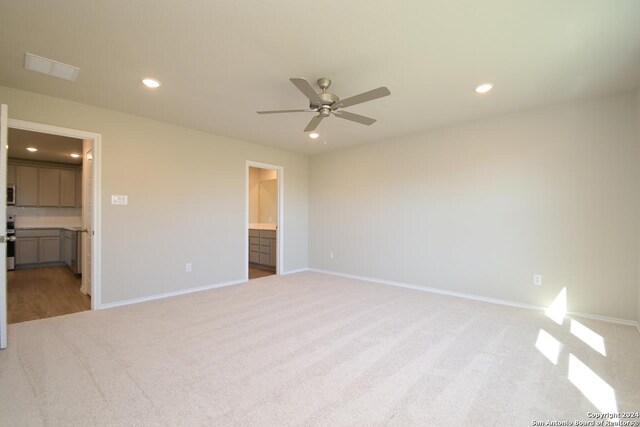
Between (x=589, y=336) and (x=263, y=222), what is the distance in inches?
252

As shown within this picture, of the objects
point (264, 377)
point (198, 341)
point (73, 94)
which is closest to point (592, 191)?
point (264, 377)

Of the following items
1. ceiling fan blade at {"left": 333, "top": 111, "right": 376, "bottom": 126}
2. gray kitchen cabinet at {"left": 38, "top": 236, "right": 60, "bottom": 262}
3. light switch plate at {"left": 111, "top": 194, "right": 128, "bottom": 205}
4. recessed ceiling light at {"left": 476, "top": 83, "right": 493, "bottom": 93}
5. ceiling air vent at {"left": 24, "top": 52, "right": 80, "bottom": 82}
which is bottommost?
gray kitchen cabinet at {"left": 38, "top": 236, "right": 60, "bottom": 262}

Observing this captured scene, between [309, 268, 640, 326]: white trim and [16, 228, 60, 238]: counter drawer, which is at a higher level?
[16, 228, 60, 238]: counter drawer

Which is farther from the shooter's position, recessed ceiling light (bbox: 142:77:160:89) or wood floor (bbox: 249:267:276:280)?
wood floor (bbox: 249:267:276:280)

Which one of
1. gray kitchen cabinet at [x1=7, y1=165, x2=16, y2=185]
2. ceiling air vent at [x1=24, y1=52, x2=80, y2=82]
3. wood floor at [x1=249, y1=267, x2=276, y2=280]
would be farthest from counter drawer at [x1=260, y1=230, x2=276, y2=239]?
gray kitchen cabinet at [x1=7, y1=165, x2=16, y2=185]

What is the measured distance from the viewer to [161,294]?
402cm

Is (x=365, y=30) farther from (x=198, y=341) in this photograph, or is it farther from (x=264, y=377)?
(x=198, y=341)

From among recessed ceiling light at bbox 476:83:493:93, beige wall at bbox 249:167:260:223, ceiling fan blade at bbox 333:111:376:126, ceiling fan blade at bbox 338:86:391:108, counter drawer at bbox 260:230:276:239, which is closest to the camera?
ceiling fan blade at bbox 338:86:391:108

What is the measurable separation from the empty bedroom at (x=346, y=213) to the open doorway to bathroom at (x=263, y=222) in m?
0.36

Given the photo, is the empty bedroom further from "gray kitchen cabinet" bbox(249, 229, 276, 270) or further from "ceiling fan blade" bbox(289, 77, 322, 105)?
"gray kitchen cabinet" bbox(249, 229, 276, 270)

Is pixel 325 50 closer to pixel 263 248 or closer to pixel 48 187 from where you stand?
pixel 263 248

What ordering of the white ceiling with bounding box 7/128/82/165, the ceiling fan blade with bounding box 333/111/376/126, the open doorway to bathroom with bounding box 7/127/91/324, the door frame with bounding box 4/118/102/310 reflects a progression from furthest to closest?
1. the open doorway to bathroom with bounding box 7/127/91/324
2. the white ceiling with bounding box 7/128/82/165
3. the door frame with bounding box 4/118/102/310
4. the ceiling fan blade with bounding box 333/111/376/126

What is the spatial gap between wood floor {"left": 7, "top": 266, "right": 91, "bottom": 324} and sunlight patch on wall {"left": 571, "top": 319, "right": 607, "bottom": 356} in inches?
211

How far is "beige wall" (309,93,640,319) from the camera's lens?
3.08 m
